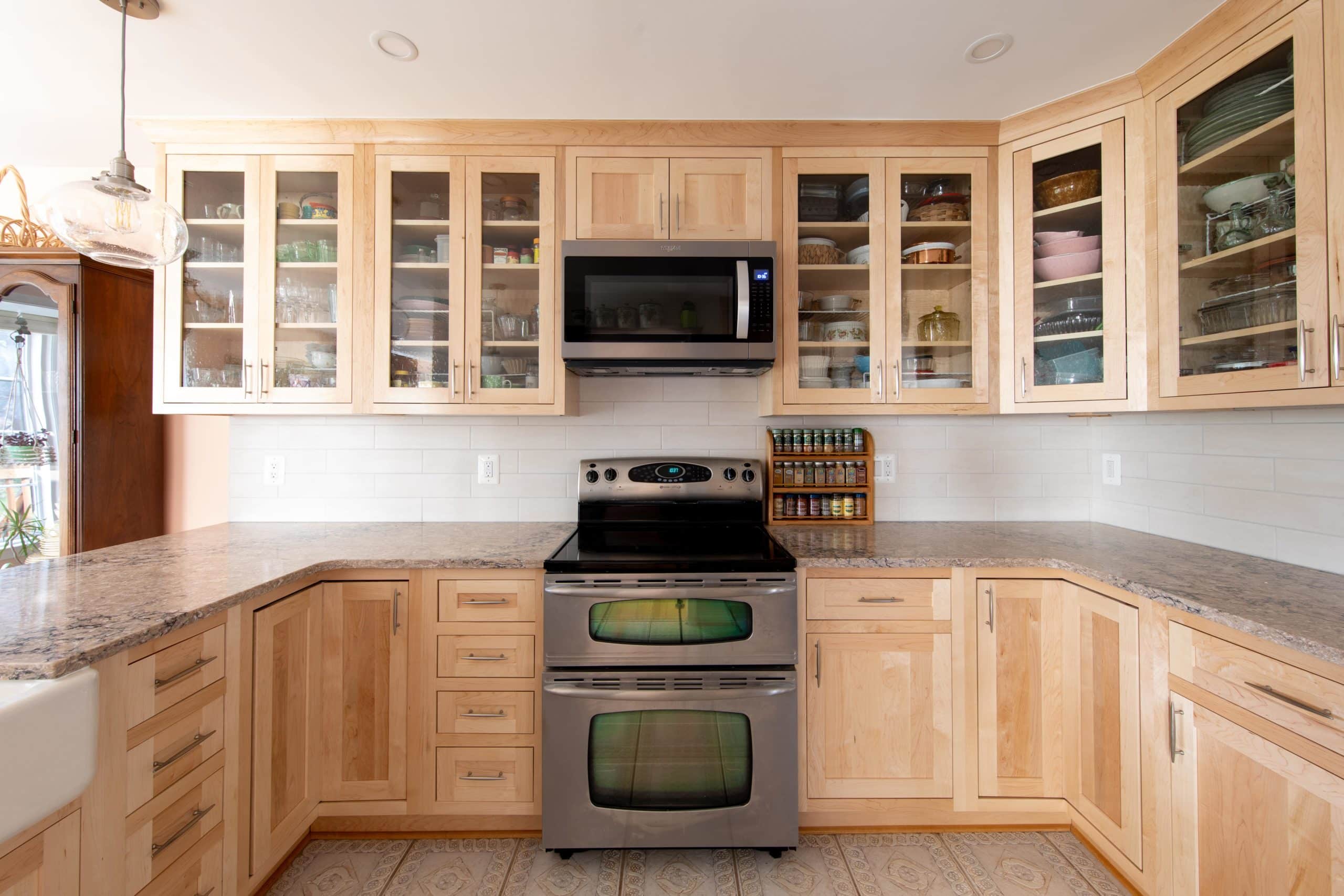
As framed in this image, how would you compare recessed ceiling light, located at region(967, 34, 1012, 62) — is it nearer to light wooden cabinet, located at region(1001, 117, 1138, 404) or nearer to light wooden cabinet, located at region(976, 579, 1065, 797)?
light wooden cabinet, located at region(1001, 117, 1138, 404)

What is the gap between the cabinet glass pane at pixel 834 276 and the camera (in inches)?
78.1

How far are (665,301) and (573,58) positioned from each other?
0.76 metres

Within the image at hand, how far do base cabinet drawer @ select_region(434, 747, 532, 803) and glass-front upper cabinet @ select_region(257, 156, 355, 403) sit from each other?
127cm

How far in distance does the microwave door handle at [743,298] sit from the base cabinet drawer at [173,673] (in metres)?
1.65

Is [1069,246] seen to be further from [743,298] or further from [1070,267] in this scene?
[743,298]

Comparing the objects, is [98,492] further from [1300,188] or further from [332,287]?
[1300,188]

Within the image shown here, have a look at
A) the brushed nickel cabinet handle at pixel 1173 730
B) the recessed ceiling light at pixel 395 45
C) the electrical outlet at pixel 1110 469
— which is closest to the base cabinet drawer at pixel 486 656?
the brushed nickel cabinet handle at pixel 1173 730

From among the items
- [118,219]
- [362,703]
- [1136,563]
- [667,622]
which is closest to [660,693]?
[667,622]

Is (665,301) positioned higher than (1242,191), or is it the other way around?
(1242,191)

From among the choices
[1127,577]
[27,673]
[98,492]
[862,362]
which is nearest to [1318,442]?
[1127,577]

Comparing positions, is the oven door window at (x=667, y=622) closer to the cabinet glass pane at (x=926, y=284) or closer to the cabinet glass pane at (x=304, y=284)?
the cabinet glass pane at (x=926, y=284)

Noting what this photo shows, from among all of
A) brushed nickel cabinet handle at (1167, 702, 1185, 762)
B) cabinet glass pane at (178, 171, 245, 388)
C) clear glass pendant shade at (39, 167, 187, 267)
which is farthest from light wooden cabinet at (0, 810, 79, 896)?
brushed nickel cabinet handle at (1167, 702, 1185, 762)

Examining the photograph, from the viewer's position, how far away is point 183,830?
1.16 meters

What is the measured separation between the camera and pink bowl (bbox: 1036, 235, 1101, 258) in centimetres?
181
